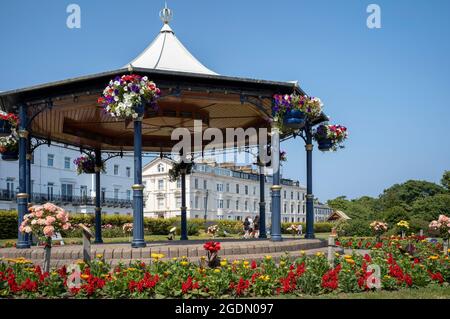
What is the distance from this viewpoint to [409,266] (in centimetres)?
1146

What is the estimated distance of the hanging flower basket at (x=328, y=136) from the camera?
17859 mm

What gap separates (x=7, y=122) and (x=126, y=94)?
220 inches

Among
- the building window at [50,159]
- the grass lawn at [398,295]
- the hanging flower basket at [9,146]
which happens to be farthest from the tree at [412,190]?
the grass lawn at [398,295]

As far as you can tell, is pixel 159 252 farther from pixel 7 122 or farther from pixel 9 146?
pixel 9 146

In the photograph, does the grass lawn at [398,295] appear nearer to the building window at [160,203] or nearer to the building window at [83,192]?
the building window at [83,192]

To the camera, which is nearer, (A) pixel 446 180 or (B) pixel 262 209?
(B) pixel 262 209

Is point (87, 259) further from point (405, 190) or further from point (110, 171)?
point (405, 190)

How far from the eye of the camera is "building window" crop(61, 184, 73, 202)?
66500mm

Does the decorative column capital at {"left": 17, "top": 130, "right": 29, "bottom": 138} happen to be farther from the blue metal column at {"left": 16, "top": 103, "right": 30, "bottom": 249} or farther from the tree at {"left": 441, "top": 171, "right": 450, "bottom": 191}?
the tree at {"left": 441, "top": 171, "right": 450, "bottom": 191}

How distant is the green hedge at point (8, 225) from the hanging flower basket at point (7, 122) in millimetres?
27372

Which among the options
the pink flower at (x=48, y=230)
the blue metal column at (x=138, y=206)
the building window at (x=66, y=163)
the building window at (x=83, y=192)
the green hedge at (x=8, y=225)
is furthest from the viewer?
the building window at (x=83, y=192)

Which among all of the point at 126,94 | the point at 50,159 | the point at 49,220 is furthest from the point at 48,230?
the point at 50,159

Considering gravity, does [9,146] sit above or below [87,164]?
above

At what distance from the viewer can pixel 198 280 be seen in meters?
9.66
